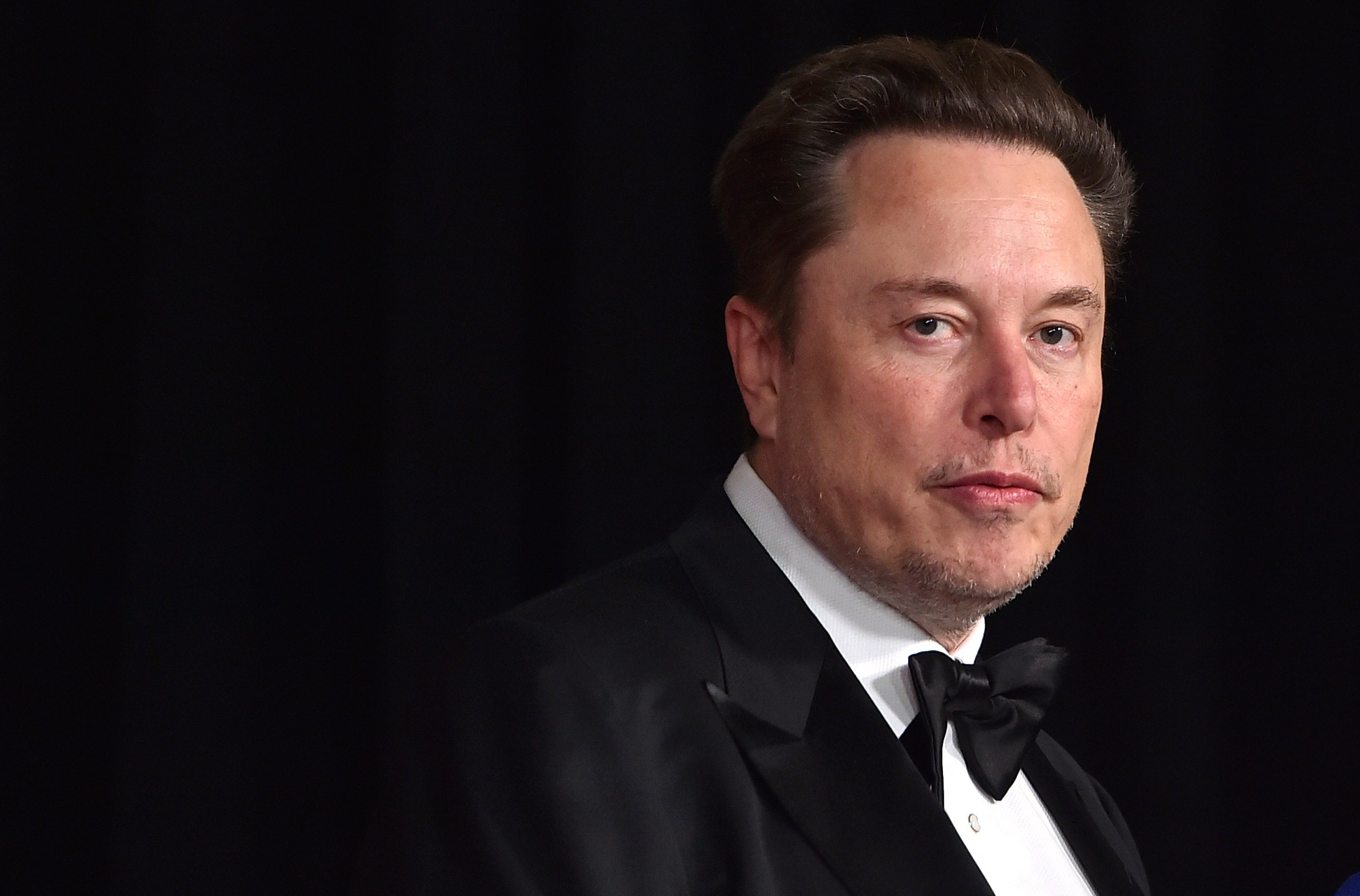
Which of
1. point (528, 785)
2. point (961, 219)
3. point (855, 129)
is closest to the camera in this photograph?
point (528, 785)

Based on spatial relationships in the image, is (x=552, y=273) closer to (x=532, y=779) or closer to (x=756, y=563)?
(x=756, y=563)

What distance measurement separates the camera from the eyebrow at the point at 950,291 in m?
1.28

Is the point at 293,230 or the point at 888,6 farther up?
the point at 888,6

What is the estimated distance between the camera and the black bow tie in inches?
49.9

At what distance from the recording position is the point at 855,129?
4.64ft

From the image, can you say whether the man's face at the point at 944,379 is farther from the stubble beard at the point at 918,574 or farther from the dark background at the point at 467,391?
the dark background at the point at 467,391

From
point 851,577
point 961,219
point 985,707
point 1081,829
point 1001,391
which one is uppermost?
point 961,219

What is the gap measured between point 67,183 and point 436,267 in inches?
21.3

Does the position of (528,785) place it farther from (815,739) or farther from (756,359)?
(756,359)

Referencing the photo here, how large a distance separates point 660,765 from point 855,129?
630mm

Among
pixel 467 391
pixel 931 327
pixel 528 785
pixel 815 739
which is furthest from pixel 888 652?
pixel 467 391

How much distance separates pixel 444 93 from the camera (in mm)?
2258

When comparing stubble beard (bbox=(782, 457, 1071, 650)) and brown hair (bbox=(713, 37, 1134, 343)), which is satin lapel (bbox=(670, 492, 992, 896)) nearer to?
stubble beard (bbox=(782, 457, 1071, 650))

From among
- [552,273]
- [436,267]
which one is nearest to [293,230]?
[436,267]
